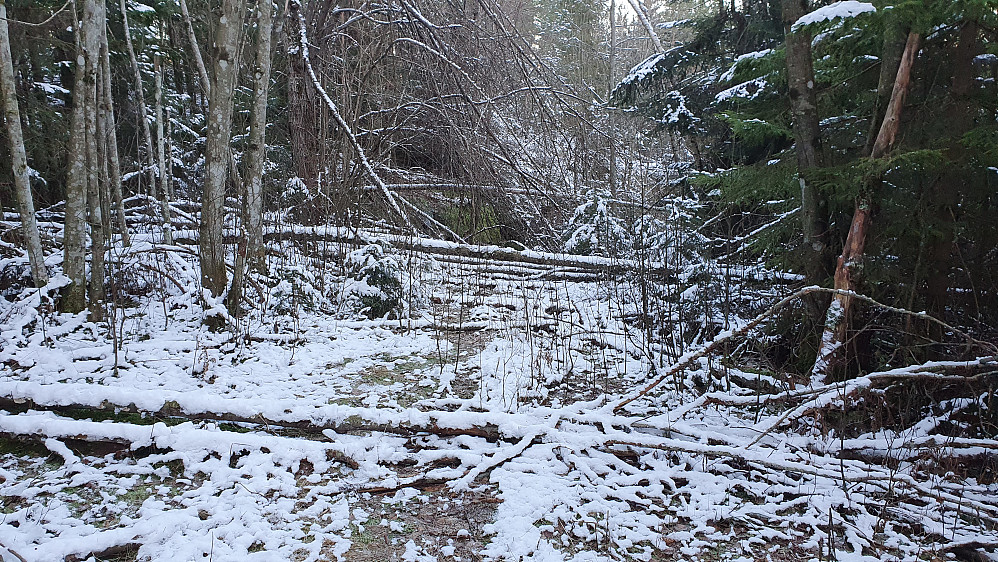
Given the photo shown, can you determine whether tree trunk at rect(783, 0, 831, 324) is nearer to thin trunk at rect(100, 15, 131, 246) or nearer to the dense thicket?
the dense thicket

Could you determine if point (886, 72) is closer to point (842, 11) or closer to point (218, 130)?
point (842, 11)

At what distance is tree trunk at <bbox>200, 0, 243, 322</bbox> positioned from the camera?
201 inches

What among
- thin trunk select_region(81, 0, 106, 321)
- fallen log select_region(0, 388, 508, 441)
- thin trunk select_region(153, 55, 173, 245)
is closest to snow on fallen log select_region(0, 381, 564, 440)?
fallen log select_region(0, 388, 508, 441)

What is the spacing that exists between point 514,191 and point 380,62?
3.32 metres

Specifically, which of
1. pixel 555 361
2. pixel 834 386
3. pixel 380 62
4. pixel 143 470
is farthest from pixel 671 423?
pixel 380 62

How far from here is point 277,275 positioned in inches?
256

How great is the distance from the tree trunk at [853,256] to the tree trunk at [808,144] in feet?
0.95

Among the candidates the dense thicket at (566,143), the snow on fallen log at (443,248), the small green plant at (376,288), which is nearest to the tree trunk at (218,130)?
the dense thicket at (566,143)

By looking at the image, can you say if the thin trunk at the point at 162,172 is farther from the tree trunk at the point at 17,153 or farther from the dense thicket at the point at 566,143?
the tree trunk at the point at 17,153

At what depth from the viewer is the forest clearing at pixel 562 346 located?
262 centimetres

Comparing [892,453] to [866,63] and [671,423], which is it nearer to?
[671,423]

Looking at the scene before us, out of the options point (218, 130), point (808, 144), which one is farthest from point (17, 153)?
point (808, 144)

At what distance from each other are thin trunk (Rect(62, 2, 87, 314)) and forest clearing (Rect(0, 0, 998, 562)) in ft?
0.09

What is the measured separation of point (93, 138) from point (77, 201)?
23.1 inches
